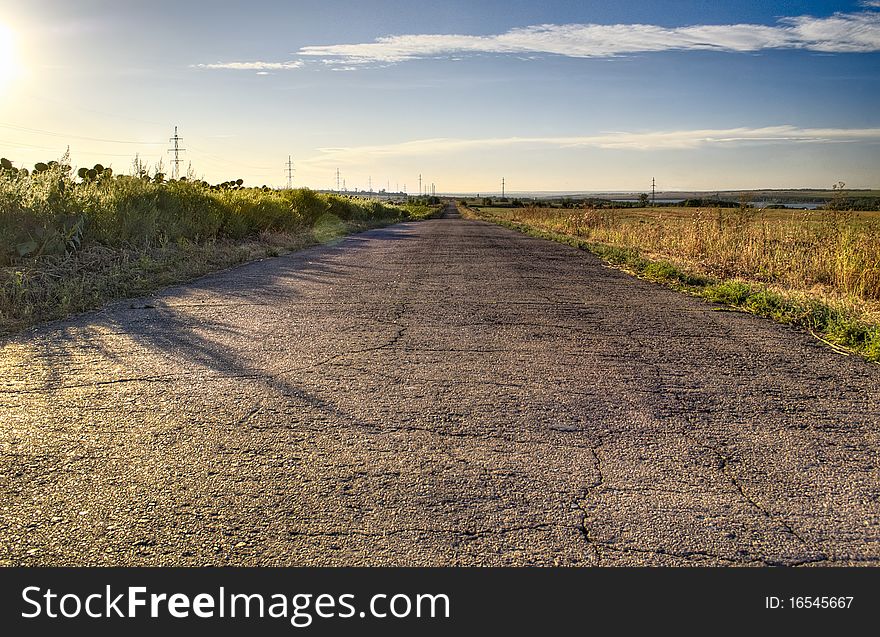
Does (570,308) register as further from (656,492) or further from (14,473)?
(14,473)

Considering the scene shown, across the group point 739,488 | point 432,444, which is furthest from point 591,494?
point 432,444

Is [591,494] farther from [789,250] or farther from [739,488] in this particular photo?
[789,250]

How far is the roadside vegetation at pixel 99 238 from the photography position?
28.8 feet

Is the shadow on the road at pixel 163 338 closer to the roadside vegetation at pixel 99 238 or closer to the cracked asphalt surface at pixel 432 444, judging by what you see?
the cracked asphalt surface at pixel 432 444

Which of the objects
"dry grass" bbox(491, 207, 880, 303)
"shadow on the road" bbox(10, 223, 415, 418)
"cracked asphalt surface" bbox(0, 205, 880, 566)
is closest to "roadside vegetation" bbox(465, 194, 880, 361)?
"dry grass" bbox(491, 207, 880, 303)

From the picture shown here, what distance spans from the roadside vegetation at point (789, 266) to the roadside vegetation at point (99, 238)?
813cm

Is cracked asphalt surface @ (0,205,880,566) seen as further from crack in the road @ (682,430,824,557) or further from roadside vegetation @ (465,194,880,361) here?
roadside vegetation @ (465,194,880,361)

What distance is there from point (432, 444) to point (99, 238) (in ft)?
34.5

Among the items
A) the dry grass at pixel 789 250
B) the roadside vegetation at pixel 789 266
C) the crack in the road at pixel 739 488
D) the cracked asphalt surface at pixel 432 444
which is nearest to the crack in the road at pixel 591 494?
the cracked asphalt surface at pixel 432 444

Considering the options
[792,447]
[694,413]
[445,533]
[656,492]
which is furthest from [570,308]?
[445,533]

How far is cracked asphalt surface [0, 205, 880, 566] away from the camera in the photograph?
2.89m

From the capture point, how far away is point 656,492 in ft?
11.1

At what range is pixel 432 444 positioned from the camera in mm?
4000
